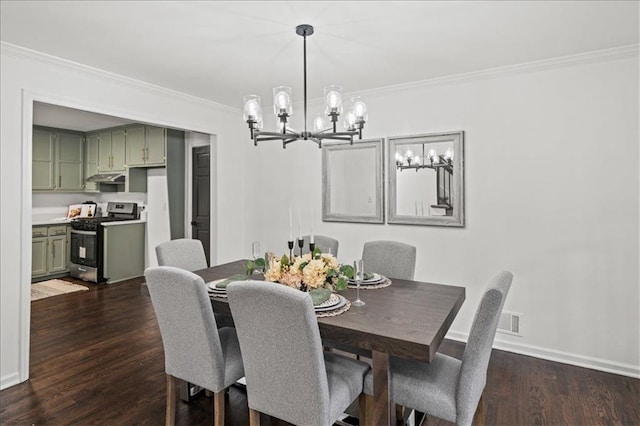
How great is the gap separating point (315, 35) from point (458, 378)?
223 centimetres

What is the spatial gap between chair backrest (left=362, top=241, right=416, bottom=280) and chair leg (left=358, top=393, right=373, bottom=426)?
1096 millimetres

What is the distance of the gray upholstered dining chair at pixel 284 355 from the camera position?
1.46 meters

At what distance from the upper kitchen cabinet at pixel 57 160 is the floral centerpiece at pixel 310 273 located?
547cm

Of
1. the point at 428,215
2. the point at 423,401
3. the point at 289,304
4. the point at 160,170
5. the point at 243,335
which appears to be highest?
the point at 160,170

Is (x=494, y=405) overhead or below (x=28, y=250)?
below

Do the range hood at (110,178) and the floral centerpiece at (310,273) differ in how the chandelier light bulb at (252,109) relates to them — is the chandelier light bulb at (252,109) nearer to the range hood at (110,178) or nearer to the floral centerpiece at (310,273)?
the floral centerpiece at (310,273)

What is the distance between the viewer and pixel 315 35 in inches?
99.0

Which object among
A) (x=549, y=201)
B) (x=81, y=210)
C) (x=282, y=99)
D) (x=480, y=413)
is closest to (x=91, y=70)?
(x=282, y=99)

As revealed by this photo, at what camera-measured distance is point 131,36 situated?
2.51m

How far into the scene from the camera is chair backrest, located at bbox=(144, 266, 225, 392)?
1.77 meters

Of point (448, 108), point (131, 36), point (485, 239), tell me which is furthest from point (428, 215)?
point (131, 36)

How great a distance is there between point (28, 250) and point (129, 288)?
2.66 m

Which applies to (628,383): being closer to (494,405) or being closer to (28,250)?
(494,405)

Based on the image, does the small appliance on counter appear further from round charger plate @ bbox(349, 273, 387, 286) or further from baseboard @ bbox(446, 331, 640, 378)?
baseboard @ bbox(446, 331, 640, 378)
